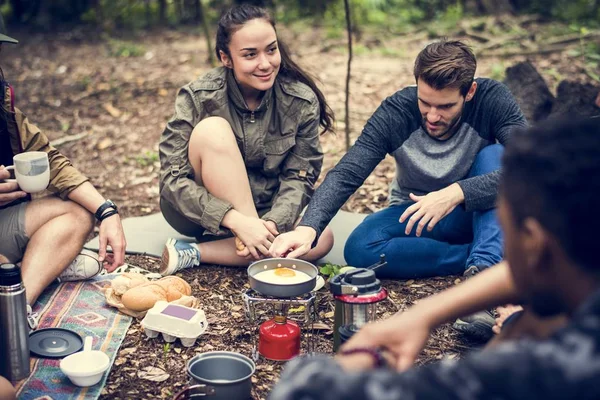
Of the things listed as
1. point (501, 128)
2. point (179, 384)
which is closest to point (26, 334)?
point (179, 384)

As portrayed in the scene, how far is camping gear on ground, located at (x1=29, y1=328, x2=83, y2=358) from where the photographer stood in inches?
131

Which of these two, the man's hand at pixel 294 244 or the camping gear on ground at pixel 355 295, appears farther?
the man's hand at pixel 294 244

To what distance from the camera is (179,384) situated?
10.6ft

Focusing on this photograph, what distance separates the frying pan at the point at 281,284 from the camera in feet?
10.5

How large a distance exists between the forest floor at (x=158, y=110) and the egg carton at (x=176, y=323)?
60mm

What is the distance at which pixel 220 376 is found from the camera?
9.97ft

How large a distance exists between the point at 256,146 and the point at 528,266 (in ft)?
9.03

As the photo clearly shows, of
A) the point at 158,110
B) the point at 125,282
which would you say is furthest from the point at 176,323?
the point at 158,110

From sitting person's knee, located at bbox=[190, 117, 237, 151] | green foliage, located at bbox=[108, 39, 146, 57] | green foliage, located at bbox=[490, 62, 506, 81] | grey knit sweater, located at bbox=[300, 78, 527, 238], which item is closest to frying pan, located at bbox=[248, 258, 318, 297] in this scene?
grey knit sweater, located at bbox=[300, 78, 527, 238]

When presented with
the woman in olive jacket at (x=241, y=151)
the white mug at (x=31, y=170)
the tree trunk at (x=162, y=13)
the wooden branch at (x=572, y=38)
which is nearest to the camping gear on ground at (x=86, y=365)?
the white mug at (x=31, y=170)

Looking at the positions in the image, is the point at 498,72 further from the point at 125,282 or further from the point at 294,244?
the point at 125,282

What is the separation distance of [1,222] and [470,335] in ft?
7.91

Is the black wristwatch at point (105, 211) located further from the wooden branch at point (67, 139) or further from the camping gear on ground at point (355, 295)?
the wooden branch at point (67, 139)

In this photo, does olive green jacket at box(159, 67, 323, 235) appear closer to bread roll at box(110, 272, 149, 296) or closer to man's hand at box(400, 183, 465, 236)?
bread roll at box(110, 272, 149, 296)
